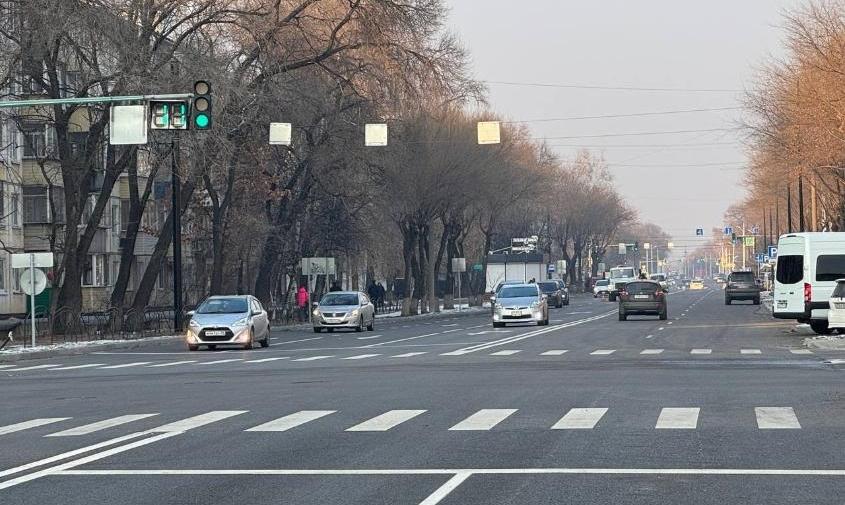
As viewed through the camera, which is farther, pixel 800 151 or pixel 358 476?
pixel 800 151

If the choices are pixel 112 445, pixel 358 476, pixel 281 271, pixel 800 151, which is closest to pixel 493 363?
pixel 112 445

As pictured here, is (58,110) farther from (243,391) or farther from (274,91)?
(243,391)

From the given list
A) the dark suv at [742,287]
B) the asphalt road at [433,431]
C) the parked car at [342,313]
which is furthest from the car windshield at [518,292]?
the dark suv at [742,287]

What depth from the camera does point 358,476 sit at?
38.6 feet

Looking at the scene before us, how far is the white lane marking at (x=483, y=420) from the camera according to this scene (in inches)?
621

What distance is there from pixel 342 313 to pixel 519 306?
6478 millimetres

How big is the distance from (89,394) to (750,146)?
48789 millimetres

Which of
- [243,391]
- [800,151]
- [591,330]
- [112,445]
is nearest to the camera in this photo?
[112,445]

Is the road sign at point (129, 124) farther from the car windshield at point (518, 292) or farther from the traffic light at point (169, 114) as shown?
the car windshield at point (518, 292)

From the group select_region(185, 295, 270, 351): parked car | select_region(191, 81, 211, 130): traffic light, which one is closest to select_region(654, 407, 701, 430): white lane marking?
select_region(191, 81, 211, 130): traffic light

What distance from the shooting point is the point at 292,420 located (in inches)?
670

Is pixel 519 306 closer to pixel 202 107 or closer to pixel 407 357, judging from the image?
pixel 407 357

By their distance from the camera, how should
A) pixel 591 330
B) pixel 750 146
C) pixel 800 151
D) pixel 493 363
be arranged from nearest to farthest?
pixel 493 363
pixel 591 330
pixel 800 151
pixel 750 146

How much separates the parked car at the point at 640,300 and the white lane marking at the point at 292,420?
42695 mm
